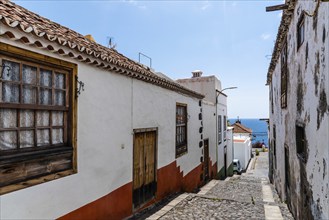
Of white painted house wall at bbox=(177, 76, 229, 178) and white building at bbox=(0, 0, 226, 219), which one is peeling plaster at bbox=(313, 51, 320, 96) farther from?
white painted house wall at bbox=(177, 76, 229, 178)


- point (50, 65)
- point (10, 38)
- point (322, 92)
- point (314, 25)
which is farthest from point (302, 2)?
point (10, 38)

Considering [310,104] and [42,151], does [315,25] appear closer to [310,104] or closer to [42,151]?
[310,104]

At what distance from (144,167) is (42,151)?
13.3ft

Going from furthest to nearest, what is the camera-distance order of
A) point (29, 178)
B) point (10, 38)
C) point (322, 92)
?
1. point (322, 92)
2. point (29, 178)
3. point (10, 38)

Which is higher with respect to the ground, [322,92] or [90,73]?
[90,73]

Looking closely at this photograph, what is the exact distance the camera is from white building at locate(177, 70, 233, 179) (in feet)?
57.2

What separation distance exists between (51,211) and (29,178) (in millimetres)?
754

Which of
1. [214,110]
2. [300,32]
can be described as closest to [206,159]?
[214,110]

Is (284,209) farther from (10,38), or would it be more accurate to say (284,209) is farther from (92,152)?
(10,38)

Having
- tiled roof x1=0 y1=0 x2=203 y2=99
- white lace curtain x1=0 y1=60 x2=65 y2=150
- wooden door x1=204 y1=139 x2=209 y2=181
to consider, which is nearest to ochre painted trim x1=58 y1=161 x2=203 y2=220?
white lace curtain x1=0 y1=60 x2=65 y2=150

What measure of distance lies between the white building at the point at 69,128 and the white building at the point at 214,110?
908cm

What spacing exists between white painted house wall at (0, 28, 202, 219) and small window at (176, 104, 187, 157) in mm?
2270

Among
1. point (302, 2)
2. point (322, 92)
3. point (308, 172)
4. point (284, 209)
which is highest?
point (302, 2)

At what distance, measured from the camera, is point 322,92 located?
4.44 metres
